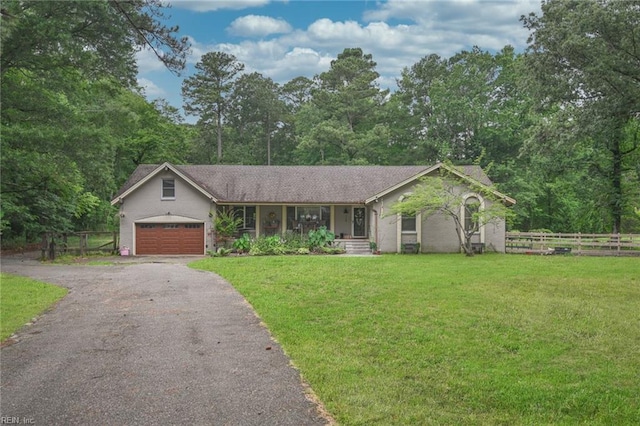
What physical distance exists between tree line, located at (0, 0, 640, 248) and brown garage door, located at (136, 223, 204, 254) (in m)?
3.33

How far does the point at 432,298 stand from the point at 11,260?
20.4 metres

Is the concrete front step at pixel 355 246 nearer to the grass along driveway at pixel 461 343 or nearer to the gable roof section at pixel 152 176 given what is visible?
the gable roof section at pixel 152 176

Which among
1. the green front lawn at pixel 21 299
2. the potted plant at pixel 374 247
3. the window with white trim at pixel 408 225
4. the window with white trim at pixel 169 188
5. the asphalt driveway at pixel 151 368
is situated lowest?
the asphalt driveway at pixel 151 368

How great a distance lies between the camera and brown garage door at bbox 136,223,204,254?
25141mm

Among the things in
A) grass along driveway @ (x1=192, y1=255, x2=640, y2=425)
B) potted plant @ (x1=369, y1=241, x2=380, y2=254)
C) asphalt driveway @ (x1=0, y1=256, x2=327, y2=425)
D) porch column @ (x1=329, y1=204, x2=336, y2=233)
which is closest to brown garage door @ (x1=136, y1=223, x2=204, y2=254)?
porch column @ (x1=329, y1=204, x2=336, y2=233)

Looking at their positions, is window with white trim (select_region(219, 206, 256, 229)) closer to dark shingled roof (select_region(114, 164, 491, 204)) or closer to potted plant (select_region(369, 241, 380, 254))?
dark shingled roof (select_region(114, 164, 491, 204))

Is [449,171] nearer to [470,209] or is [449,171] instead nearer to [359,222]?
[470,209]

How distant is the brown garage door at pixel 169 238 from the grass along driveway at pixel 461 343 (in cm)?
1127

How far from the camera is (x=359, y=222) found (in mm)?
28047

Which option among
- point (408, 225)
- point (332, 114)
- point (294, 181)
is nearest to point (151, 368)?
point (408, 225)

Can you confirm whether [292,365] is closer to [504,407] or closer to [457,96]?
[504,407]

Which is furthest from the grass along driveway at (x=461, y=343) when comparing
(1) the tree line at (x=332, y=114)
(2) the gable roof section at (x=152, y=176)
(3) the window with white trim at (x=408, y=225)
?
(2) the gable roof section at (x=152, y=176)

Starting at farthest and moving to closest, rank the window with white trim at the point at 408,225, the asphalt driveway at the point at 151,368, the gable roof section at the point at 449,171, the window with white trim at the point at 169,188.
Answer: the window with white trim at the point at 169,188
the window with white trim at the point at 408,225
the gable roof section at the point at 449,171
the asphalt driveway at the point at 151,368

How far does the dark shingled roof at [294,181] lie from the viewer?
26562mm
